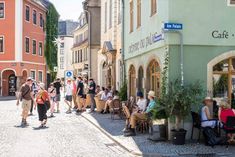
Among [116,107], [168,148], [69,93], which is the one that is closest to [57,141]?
[168,148]

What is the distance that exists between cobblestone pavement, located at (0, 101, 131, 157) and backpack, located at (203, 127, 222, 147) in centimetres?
231

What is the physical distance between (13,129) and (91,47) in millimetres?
21200

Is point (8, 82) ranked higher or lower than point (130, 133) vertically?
higher

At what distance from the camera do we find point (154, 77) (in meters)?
16.5

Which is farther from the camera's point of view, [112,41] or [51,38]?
[51,38]

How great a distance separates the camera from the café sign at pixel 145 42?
571 inches

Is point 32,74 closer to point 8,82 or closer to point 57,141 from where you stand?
point 8,82

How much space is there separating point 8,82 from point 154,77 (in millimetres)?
30348

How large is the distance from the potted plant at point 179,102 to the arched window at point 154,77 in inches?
118

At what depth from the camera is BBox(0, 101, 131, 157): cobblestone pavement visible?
37.2 ft

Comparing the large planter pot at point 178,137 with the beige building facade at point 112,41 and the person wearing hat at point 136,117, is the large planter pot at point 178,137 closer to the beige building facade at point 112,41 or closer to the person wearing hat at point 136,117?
the person wearing hat at point 136,117

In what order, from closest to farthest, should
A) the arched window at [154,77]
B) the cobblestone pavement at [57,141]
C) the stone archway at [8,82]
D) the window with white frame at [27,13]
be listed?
1. the cobblestone pavement at [57,141]
2. the arched window at [154,77]
3. the stone archway at [8,82]
4. the window with white frame at [27,13]

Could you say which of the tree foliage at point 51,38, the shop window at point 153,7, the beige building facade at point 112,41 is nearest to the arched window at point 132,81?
the beige building facade at point 112,41

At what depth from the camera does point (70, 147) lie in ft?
40.3
